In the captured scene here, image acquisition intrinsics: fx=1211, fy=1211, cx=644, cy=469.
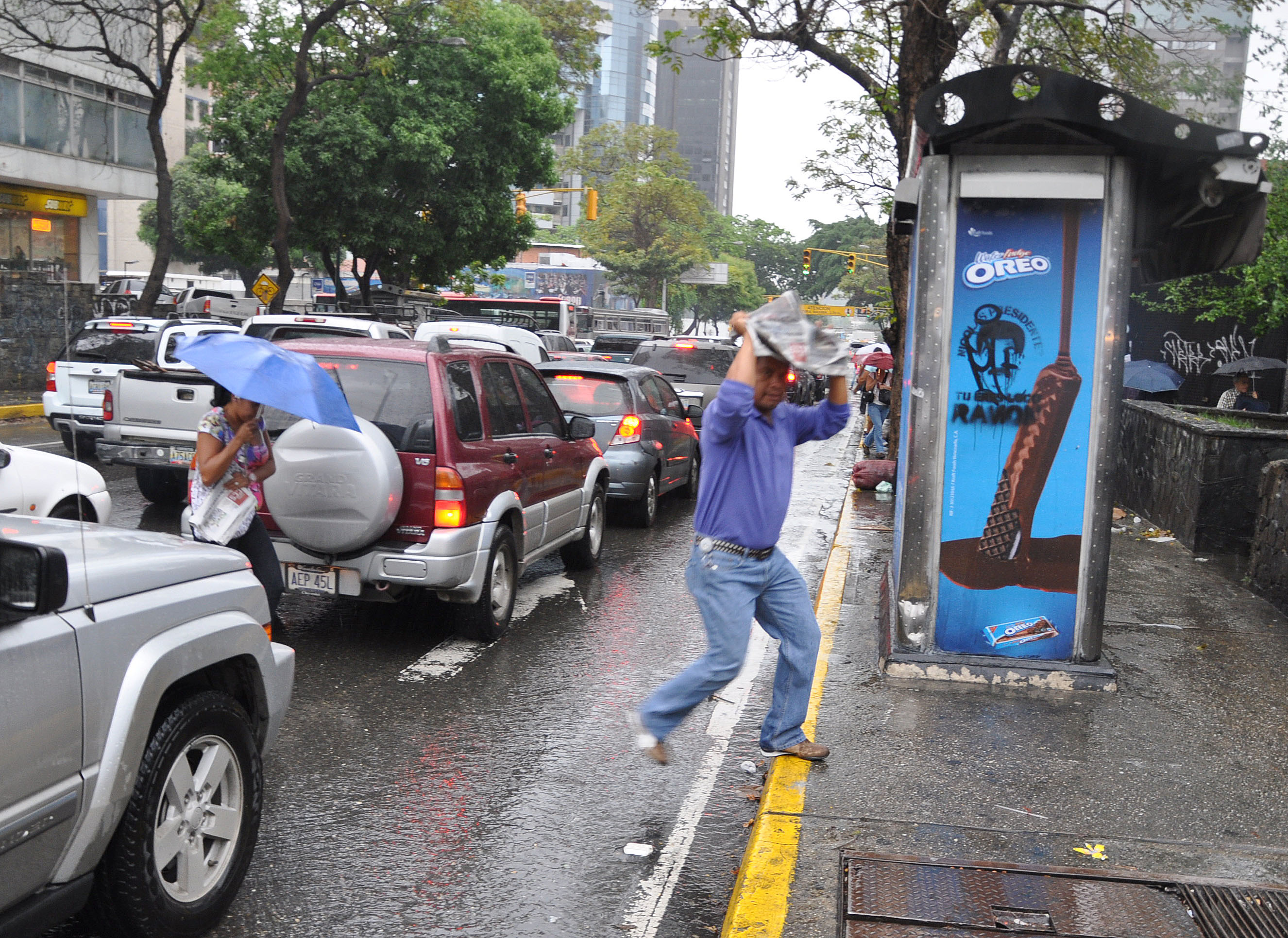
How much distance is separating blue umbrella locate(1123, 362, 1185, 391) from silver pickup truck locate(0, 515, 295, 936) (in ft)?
55.8

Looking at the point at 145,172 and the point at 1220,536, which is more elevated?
the point at 145,172

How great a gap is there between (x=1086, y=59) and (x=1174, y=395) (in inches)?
332

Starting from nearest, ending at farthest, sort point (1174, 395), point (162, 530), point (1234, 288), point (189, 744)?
point (189, 744) < point (162, 530) < point (1234, 288) < point (1174, 395)

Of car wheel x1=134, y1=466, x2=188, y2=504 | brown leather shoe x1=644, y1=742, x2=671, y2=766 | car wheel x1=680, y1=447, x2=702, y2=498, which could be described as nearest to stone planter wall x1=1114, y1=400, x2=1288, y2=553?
car wheel x1=680, y1=447, x2=702, y2=498

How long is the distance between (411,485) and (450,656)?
3.56 feet

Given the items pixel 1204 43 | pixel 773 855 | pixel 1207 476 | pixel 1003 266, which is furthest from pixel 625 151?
pixel 773 855

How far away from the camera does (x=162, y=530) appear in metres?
10.4

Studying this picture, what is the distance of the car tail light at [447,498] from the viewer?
6723 mm

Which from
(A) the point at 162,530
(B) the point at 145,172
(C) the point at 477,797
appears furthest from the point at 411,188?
(C) the point at 477,797

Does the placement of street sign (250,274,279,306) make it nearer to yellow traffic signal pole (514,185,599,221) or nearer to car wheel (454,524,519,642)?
yellow traffic signal pole (514,185,599,221)

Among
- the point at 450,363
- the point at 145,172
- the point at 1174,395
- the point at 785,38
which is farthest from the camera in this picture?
the point at 145,172

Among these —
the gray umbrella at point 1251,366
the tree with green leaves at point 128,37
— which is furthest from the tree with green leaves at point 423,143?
the gray umbrella at point 1251,366

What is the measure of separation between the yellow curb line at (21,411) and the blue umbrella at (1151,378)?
18085 millimetres

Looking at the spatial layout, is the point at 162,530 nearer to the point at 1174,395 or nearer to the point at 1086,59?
the point at 1086,59
